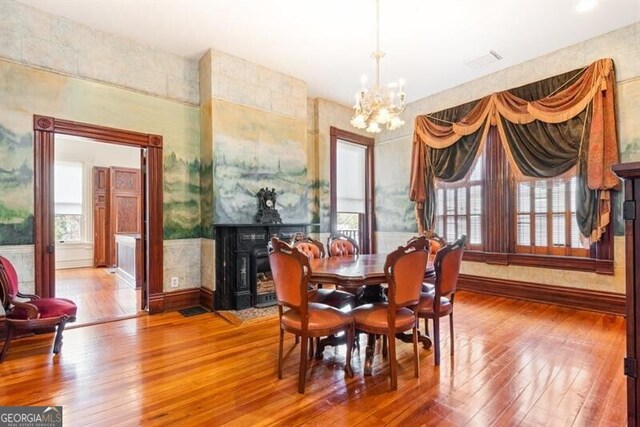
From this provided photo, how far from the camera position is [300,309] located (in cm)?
234

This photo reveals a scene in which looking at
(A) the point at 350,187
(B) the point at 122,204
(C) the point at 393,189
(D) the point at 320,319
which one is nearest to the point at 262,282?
(D) the point at 320,319

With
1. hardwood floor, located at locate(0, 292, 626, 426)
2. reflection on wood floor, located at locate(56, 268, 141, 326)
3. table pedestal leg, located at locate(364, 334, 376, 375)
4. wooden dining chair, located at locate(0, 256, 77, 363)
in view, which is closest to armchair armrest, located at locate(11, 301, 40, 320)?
wooden dining chair, located at locate(0, 256, 77, 363)

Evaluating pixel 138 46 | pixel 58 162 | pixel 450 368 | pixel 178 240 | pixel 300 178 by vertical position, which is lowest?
pixel 450 368

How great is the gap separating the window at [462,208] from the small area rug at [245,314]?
351 cm

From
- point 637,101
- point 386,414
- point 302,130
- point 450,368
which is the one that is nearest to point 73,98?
point 302,130

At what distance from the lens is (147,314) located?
4.20 m

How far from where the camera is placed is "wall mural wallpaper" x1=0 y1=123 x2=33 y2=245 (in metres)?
3.35

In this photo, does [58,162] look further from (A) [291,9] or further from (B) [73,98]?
(A) [291,9]

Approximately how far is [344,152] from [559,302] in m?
4.56

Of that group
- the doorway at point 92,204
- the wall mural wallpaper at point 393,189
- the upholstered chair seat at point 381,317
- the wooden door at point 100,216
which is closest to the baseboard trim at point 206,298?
the upholstered chair seat at point 381,317

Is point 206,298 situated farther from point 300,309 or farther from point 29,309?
point 300,309

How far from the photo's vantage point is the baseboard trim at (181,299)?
4395mm

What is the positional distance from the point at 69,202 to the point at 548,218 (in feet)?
33.6

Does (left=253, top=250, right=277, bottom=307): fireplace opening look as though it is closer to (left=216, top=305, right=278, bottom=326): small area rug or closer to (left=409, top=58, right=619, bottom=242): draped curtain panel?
(left=216, top=305, right=278, bottom=326): small area rug
